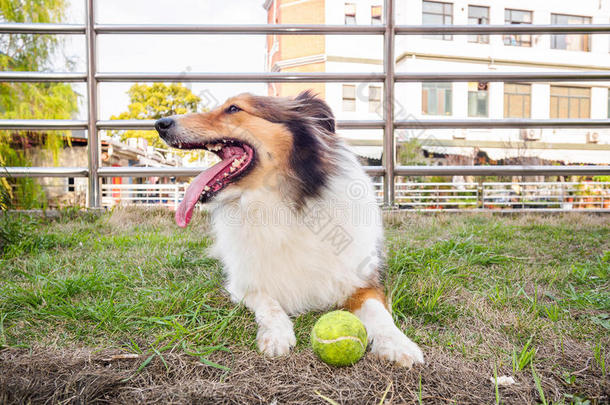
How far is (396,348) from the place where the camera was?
4.15ft

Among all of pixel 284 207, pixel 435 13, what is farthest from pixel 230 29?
pixel 435 13

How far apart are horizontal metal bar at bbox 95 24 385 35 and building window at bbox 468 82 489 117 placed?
10728 mm

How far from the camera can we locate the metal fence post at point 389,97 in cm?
393

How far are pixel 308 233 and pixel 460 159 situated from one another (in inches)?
498

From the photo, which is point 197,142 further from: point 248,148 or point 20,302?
point 20,302

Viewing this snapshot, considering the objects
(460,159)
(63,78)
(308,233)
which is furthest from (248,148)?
(460,159)

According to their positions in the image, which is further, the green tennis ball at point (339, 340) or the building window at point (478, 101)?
the building window at point (478, 101)

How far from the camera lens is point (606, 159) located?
14523 millimetres

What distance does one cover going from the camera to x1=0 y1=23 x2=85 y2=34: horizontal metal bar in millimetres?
3828

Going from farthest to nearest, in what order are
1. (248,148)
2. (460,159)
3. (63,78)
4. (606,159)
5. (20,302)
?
(606,159)
(460,159)
(63,78)
(248,148)
(20,302)

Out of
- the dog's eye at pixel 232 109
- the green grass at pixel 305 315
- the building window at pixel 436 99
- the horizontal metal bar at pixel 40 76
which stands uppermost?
the building window at pixel 436 99

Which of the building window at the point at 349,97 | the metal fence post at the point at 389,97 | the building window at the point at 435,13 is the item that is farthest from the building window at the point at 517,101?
the metal fence post at the point at 389,97

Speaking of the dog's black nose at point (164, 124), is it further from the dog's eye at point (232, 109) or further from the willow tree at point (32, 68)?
the willow tree at point (32, 68)

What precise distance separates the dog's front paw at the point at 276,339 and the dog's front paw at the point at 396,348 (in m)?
0.29
